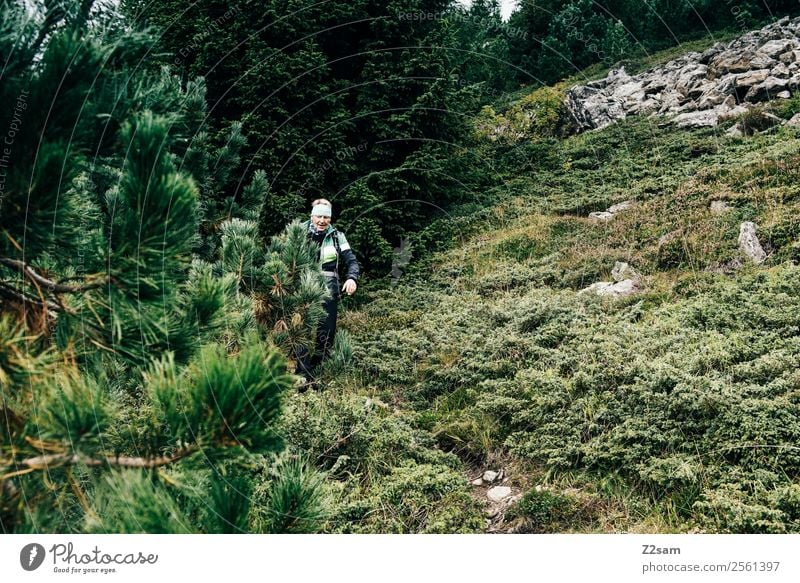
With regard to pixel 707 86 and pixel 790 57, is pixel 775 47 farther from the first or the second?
pixel 707 86

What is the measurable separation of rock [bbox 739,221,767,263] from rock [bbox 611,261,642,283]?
1.36 meters

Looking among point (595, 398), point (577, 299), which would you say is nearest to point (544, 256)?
point (577, 299)

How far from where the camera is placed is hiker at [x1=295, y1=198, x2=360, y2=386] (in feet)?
18.0

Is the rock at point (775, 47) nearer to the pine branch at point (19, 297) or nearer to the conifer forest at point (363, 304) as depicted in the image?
the conifer forest at point (363, 304)

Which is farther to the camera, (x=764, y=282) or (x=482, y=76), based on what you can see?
(x=482, y=76)

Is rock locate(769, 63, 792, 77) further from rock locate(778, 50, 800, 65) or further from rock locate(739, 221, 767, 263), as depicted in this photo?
rock locate(739, 221, 767, 263)

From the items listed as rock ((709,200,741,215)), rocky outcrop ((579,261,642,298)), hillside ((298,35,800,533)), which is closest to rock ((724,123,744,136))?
hillside ((298,35,800,533))

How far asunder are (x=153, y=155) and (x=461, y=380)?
14.9ft

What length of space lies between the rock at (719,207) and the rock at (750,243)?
3.47ft

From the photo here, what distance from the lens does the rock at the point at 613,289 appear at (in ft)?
23.0

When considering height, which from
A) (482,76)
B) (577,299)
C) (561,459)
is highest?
(482,76)

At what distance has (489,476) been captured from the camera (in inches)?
155
